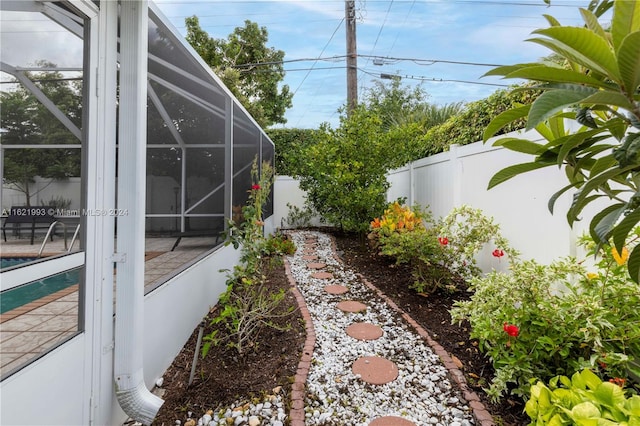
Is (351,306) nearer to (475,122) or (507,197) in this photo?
(507,197)

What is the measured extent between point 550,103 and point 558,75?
0.43ft

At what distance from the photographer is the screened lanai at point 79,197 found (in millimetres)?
1250

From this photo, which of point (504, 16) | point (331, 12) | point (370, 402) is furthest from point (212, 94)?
point (504, 16)

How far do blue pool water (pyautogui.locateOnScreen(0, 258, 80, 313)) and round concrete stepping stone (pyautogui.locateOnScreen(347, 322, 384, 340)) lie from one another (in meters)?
2.05

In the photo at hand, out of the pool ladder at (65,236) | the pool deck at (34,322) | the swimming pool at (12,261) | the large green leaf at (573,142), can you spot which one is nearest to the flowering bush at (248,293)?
the pool deck at (34,322)

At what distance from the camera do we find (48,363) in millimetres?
1314

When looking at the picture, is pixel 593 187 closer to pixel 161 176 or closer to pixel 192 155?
pixel 161 176

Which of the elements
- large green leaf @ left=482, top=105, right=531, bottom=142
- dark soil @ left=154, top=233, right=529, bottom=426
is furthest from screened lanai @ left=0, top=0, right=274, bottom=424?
large green leaf @ left=482, top=105, right=531, bottom=142

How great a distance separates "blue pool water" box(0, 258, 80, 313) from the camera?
1199mm

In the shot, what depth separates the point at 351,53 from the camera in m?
7.96

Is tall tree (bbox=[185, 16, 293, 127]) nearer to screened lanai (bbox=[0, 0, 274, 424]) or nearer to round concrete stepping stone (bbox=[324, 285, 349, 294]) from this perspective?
round concrete stepping stone (bbox=[324, 285, 349, 294])

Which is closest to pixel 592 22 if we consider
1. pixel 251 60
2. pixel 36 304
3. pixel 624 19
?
pixel 624 19

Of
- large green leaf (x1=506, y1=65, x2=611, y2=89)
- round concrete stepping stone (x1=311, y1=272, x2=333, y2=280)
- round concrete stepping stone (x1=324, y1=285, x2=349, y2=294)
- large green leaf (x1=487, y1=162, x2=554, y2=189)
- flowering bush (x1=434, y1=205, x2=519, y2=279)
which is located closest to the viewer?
large green leaf (x1=506, y1=65, x2=611, y2=89)

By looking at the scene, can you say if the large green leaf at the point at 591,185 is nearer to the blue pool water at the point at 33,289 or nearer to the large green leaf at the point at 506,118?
the large green leaf at the point at 506,118
